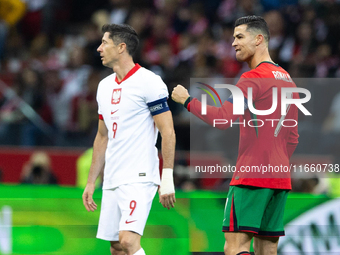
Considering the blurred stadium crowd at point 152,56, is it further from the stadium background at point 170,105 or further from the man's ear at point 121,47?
the man's ear at point 121,47

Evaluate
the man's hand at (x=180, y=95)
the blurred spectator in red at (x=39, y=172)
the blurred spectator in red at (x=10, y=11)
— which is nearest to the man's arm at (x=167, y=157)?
the man's hand at (x=180, y=95)

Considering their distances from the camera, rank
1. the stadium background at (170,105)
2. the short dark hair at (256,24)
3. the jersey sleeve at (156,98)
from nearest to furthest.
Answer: the short dark hair at (256,24)
the jersey sleeve at (156,98)
the stadium background at (170,105)

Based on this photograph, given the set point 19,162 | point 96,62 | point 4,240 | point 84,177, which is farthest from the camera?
point 96,62

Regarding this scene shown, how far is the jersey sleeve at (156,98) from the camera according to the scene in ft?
15.2

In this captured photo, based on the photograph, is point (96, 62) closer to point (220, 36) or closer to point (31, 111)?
point (31, 111)

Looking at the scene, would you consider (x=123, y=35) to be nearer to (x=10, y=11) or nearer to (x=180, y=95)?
(x=180, y=95)

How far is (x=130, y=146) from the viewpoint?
4660mm

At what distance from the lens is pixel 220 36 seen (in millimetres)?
11578

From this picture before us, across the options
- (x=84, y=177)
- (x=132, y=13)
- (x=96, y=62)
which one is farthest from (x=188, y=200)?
(x=132, y=13)

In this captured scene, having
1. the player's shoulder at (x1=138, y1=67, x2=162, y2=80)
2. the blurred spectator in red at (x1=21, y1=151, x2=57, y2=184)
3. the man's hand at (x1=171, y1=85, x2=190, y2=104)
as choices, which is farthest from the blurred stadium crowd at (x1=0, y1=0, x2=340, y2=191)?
the man's hand at (x1=171, y1=85, x2=190, y2=104)

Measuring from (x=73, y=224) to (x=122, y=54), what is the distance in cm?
210

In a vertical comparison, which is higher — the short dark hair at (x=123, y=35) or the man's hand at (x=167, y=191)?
the short dark hair at (x=123, y=35)

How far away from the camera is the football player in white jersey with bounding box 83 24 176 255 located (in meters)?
4.52

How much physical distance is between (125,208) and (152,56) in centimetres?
718
